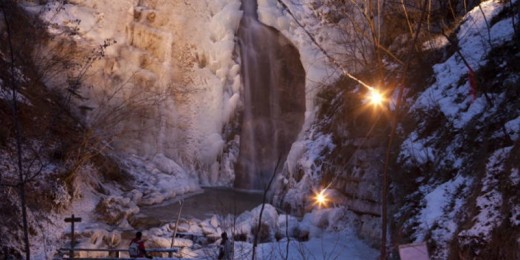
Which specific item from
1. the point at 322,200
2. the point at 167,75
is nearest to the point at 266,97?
the point at 167,75

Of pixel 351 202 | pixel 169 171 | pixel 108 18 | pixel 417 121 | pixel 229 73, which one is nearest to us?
pixel 417 121

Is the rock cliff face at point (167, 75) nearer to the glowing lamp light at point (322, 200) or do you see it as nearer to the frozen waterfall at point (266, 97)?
the frozen waterfall at point (266, 97)

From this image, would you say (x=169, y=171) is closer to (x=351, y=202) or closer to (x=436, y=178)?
(x=351, y=202)

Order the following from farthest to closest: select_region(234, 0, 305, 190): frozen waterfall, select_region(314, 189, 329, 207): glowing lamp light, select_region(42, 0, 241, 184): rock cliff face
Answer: select_region(234, 0, 305, 190): frozen waterfall, select_region(42, 0, 241, 184): rock cliff face, select_region(314, 189, 329, 207): glowing lamp light

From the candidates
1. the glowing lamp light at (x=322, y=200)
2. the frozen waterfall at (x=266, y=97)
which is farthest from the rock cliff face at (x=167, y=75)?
the glowing lamp light at (x=322, y=200)

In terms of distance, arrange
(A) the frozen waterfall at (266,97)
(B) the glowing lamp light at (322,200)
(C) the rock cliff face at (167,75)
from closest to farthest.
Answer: (B) the glowing lamp light at (322,200) → (C) the rock cliff face at (167,75) → (A) the frozen waterfall at (266,97)

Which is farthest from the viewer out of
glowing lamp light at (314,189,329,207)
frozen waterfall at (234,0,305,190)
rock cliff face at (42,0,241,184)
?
frozen waterfall at (234,0,305,190)

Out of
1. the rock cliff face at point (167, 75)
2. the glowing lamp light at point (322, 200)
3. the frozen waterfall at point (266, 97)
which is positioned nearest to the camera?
the glowing lamp light at point (322, 200)

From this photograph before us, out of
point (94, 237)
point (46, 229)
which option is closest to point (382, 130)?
point (94, 237)

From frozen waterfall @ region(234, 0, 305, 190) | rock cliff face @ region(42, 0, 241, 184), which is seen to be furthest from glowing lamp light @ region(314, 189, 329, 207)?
frozen waterfall @ region(234, 0, 305, 190)

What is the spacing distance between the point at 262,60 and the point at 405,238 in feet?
46.2

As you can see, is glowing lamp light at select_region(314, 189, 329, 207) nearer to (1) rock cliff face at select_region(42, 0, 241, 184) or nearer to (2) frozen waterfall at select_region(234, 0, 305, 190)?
(1) rock cliff face at select_region(42, 0, 241, 184)

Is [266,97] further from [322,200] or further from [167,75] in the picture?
[322,200]

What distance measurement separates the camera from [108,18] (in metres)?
18.7
